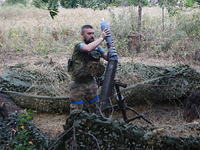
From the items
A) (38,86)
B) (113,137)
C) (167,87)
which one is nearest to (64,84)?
(38,86)

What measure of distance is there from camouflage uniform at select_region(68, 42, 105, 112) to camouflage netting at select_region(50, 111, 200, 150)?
194 centimetres

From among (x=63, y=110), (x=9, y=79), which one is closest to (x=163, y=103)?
(x=63, y=110)

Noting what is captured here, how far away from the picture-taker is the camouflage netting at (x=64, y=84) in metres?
4.38

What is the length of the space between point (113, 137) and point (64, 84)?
12.1 feet

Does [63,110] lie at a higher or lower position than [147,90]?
→ lower

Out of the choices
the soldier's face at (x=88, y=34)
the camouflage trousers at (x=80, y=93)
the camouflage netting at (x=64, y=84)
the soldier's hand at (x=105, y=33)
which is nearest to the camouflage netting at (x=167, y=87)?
the camouflage netting at (x=64, y=84)

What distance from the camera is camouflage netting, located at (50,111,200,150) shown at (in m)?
1.50

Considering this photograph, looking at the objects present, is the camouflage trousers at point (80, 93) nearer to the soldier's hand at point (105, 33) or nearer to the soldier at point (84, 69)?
the soldier at point (84, 69)

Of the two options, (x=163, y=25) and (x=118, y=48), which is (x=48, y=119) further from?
(x=163, y=25)

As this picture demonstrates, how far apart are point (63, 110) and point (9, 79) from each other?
1.41m

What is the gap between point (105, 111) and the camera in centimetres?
271

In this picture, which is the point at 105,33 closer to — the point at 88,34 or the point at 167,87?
the point at 88,34

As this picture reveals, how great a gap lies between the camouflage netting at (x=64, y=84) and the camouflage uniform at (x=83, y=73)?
72 cm

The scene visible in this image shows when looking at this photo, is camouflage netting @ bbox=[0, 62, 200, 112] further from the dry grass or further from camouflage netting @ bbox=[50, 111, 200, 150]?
camouflage netting @ bbox=[50, 111, 200, 150]
